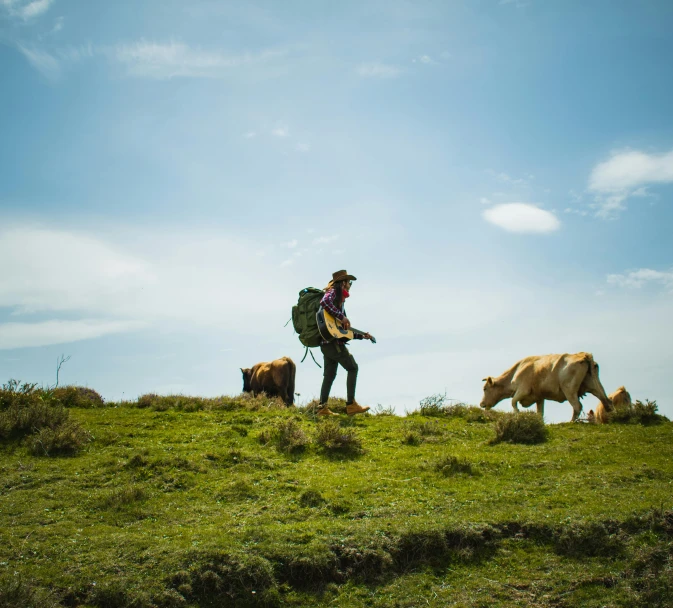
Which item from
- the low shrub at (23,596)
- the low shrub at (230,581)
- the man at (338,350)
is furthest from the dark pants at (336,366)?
the low shrub at (23,596)

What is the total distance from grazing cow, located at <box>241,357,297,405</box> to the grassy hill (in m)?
8.67

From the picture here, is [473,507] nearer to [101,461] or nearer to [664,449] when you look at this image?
[664,449]

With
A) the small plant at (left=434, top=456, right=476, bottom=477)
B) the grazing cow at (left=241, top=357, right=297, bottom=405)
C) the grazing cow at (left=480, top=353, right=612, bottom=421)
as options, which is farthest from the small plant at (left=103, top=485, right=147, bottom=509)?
the grazing cow at (left=241, top=357, right=297, bottom=405)

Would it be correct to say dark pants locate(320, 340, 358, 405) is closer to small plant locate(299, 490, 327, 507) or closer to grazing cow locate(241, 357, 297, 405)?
small plant locate(299, 490, 327, 507)

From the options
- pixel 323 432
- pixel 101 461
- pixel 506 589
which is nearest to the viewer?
pixel 506 589

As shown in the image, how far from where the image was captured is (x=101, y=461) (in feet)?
34.2

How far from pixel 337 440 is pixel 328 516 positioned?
127 inches

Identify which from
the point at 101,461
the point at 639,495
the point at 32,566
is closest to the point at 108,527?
the point at 32,566

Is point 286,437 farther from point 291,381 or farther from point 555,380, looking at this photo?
point 291,381

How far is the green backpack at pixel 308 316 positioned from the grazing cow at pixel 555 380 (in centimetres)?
521

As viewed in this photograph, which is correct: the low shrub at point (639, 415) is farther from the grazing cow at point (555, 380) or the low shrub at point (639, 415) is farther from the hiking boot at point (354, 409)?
the hiking boot at point (354, 409)

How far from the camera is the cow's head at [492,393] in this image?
18172 mm

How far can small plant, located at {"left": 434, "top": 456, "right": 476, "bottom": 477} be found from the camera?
9914 millimetres

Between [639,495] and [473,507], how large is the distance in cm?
223
